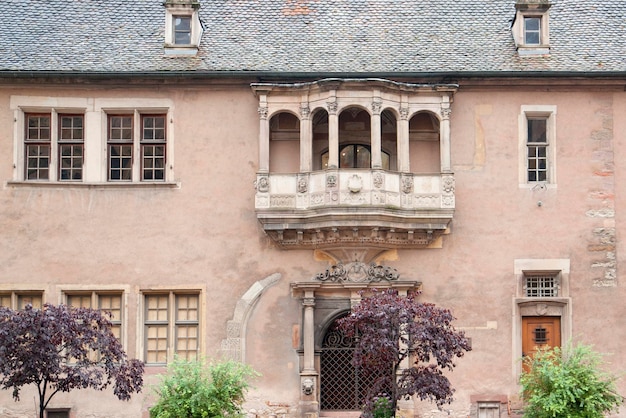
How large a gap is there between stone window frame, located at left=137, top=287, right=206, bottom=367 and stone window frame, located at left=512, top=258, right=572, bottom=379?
6.57 metres

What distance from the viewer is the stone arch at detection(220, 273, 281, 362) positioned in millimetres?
22750

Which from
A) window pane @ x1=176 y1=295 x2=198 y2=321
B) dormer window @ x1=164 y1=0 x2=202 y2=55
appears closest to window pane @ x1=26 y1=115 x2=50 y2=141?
dormer window @ x1=164 y1=0 x2=202 y2=55

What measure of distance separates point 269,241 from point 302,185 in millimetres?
1451

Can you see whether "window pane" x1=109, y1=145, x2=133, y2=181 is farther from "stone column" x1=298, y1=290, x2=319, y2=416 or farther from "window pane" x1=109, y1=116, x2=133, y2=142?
"stone column" x1=298, y1=290, x2=319, y2=416

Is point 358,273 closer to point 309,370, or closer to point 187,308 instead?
point 309,370

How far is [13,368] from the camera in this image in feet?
59.7

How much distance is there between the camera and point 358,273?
75.3 feet

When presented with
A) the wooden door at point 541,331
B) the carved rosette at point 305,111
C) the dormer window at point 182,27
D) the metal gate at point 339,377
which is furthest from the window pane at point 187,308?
the wooden door at point 541,331

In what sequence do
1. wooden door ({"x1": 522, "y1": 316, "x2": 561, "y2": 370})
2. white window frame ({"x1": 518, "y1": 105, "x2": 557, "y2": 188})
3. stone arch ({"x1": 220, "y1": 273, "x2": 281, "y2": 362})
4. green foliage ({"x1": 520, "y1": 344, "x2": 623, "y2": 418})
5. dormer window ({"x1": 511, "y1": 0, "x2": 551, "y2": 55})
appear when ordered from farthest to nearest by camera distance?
dormer window ({"x1": 511, "y1": 0, "x2": 551, "y2": 55})
white window frame ({"x1": 518, "y1": 105, "x2": 557, "y2": 188})
wooden door ({"x1": 522, "y1": 316, "x2": 561, "y2": 370})
stone arch ({"x1": 220, "y1": 273, "x2": 281, "y2": 362})
green foliage ({"x1": 520, "y1": 344, "x2": 623, "y2": 418})

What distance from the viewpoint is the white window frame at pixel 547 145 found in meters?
23.3

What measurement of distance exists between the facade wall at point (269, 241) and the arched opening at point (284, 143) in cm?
44

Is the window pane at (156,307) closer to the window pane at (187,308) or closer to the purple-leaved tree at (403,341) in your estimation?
the window pane at (187,308)

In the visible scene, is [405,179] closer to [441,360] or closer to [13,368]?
[441,360]

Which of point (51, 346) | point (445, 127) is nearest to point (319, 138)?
point (445, 127)
